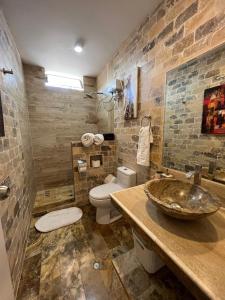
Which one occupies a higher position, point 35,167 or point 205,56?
point 205,56

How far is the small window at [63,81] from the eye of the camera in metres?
2.81

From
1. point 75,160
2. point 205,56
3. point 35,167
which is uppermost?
point 205,56

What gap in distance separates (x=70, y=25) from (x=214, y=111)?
1.86 m

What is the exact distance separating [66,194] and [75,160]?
33.9 inches

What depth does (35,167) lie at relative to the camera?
2.76 m

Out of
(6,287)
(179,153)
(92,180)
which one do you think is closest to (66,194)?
(92,180)

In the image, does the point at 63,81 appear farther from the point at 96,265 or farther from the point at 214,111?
the point at 96,265

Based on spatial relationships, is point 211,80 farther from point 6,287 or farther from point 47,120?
point 47,120

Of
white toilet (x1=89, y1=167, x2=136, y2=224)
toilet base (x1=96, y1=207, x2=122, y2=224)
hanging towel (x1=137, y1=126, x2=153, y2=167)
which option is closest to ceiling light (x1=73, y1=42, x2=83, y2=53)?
hanging towel (x1=137, y1=126, x2=153, y2=167)

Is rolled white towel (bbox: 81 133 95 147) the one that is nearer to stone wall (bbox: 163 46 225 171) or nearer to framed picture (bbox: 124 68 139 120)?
framed picture (bbox: 124 68 139 120)

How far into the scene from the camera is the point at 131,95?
73.9 inches

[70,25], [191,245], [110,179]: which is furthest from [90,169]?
[70,25]

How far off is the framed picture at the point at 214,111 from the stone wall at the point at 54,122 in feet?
8.30

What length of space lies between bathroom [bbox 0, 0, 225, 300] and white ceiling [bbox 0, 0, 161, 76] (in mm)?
14
